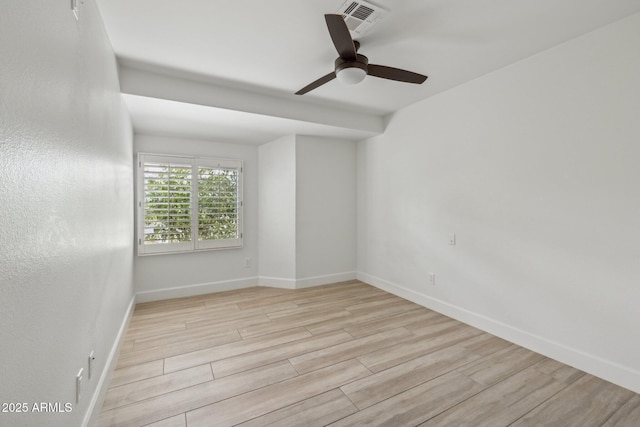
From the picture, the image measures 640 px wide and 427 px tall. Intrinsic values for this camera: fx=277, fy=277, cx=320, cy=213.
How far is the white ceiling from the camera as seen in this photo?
188 centimetres

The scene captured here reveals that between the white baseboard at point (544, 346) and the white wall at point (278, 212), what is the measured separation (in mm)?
1859

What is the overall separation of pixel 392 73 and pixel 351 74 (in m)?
0.36

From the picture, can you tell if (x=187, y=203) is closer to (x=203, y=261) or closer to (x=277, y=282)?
(x=203, y=261)

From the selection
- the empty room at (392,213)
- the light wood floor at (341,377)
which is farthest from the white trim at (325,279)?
the light wood floor at (341,377)

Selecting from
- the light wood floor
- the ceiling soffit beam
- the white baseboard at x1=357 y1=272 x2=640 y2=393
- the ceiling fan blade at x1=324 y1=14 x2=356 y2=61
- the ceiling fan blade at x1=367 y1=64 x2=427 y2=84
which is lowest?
the light wood floor

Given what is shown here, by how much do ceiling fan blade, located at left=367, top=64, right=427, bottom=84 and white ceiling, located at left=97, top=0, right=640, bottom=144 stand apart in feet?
0.78

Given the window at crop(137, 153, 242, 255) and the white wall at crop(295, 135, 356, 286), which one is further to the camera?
the white wall at crop(295, 135, 356, 286)

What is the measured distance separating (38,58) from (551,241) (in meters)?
3.35

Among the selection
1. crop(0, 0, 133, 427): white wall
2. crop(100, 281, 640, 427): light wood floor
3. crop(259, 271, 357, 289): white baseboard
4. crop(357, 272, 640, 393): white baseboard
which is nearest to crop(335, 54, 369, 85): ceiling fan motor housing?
crop(0, 0, 133, 427): white wall

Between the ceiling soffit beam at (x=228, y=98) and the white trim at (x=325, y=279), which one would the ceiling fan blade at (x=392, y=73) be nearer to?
the ceiling soffit beam at (x=228, y=98)

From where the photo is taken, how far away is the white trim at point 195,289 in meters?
3.70

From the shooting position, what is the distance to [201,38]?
2168mm

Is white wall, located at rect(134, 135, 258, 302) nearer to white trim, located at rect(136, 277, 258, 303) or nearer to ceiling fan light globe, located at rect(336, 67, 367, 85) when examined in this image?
white trim, located at rect(136, 277, 258, 303)

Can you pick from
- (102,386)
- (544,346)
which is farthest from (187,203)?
(544,346)
